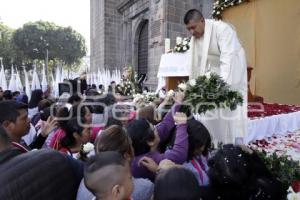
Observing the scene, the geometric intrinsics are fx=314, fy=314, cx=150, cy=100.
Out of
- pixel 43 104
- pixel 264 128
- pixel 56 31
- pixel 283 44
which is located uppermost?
pixel 56 31

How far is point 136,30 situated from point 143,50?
1208mm

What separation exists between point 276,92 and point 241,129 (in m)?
6.83

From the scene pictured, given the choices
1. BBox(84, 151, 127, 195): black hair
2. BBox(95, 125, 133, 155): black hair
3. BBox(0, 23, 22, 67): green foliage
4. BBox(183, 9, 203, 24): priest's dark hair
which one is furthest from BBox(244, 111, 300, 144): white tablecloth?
BBox(0, 23, 22, 67): green foliage

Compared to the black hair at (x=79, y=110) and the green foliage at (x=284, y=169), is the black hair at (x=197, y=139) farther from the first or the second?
the black hair at (x=79, y=110)

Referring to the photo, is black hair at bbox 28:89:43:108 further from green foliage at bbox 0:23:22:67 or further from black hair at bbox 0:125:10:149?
green foliage at bbox 0:23:22:67

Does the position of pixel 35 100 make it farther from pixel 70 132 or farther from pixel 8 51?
pixel 8 51

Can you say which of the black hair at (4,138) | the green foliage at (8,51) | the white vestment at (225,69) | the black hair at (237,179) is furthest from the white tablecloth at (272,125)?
the green foliage at (8,51)

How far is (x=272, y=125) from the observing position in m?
6.36

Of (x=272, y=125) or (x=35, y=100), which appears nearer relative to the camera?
(x=272, y=125)

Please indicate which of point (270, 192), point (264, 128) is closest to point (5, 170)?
point (270, 192)

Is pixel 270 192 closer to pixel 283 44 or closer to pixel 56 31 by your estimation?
pixel 283 44

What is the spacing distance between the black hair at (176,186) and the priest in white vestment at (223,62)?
8.03 feet

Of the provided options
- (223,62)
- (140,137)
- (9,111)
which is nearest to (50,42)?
(223,62)

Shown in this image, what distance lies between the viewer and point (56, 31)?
43594mm
